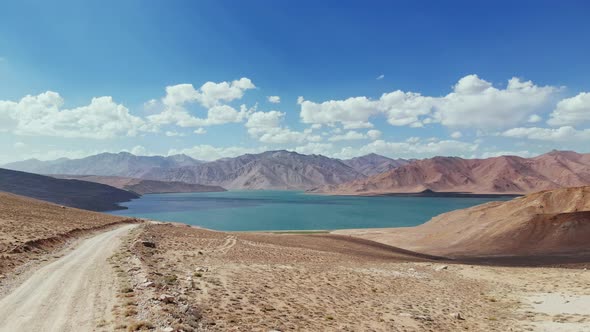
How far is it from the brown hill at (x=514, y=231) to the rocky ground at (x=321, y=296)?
123 ft

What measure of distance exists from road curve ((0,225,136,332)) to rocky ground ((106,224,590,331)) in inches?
42.4

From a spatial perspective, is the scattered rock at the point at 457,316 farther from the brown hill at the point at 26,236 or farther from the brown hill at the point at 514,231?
the brown hill at the point at 514,231

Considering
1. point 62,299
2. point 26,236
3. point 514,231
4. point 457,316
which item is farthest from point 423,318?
point 514,231

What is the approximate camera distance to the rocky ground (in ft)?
42.2

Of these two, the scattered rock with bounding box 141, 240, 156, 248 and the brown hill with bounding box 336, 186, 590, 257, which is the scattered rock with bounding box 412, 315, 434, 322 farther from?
the brown hill with bounding box 336, 186, 590, 257

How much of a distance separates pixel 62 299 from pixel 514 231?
74043mm

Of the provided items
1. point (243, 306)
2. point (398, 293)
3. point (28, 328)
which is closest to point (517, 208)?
point (398, 293)

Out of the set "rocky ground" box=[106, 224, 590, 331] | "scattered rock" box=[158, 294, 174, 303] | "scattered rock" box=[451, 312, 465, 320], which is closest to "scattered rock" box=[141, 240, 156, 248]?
"rocky ground" box=[106, 224, 590, 331]

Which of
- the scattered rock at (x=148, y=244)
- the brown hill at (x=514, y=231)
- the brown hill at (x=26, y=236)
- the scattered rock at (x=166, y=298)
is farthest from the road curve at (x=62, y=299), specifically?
the brown hill at (x=514, y=231)

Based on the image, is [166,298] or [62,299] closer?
[166,298]

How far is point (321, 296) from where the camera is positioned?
1794 centimetres

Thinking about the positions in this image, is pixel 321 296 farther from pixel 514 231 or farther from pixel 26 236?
pixel 514 231

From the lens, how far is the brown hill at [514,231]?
6194cm

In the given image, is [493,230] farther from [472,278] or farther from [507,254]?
[472,278]
